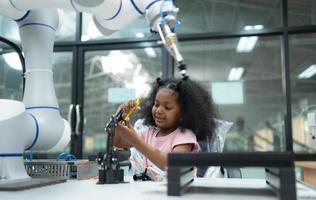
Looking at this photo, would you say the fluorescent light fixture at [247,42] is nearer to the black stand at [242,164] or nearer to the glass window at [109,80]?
the glass window at [109,80]

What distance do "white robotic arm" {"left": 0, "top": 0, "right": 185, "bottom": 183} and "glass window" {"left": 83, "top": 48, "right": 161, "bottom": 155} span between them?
6.89 ft

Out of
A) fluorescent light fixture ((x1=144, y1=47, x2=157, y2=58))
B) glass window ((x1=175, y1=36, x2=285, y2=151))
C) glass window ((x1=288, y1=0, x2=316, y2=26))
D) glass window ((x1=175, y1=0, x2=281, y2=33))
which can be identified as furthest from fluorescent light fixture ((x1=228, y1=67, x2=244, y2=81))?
fluorescent light fixture ((x1=144, y1=47, x2=157, y2=58))

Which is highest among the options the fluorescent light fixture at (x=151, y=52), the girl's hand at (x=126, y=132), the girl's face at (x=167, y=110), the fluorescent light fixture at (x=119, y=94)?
the fluorescent light fixture at (x=151, y=52)

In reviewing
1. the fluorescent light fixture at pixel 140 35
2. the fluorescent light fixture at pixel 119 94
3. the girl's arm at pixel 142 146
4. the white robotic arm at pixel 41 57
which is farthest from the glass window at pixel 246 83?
the white robotic arm at pixel 41 57

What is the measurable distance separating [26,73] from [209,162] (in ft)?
2.00

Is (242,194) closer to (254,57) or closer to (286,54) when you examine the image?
(286,54)

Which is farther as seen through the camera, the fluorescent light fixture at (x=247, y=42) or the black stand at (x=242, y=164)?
the fluorescent light fixture at (x=247, y=42)

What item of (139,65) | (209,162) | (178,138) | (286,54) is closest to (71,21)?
(139,65)

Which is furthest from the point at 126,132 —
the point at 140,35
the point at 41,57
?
the point at 140,35

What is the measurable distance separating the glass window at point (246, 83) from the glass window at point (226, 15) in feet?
0.42

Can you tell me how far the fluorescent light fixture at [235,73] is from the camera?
9.73 ft


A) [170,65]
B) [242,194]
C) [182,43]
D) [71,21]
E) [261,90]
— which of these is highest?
[71,21]

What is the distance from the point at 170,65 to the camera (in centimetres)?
291

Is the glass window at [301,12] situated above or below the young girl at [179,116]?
above
